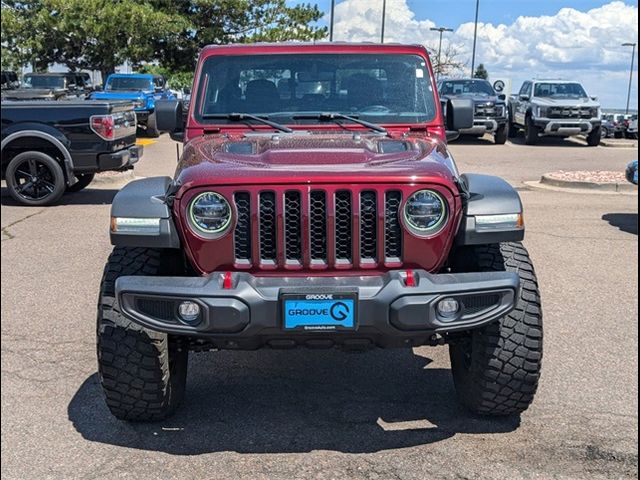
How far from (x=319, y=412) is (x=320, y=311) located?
3.29 feet

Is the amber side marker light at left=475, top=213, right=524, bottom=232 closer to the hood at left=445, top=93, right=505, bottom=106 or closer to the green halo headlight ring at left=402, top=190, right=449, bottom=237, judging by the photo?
the green halo headlight ring at left=402, top=190, right=449, bottom=237

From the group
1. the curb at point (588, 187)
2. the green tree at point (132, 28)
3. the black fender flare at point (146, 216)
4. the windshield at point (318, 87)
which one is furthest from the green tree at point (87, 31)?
the curb at point (588, 187)

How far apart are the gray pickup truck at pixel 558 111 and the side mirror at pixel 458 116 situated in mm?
16584

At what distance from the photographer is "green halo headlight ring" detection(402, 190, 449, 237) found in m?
3.39

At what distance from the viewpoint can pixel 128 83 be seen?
76.9 ft

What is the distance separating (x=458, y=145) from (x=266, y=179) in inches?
741

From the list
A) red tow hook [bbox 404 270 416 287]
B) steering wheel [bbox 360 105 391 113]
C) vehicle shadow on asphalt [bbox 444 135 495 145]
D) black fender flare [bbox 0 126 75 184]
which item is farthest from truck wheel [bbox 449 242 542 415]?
vehicle shadow on asphalt [bbox 444 135 495 145]

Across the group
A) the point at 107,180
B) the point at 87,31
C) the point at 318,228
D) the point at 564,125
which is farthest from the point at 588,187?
→ the point at 87,31

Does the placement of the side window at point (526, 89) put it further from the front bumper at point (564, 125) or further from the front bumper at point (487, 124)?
the front bumper at point (487, 124)

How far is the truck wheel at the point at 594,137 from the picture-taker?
21259 mm

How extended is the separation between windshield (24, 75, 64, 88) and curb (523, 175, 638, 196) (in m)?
15.5

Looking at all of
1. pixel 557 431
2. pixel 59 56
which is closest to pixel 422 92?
pixel 557 431

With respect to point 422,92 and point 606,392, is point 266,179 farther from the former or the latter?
point 606,392

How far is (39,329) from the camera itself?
5.14m
